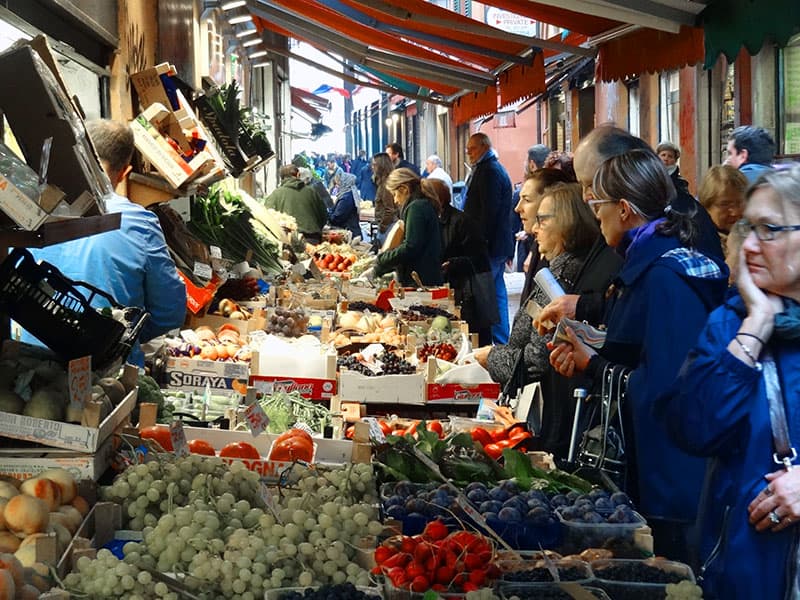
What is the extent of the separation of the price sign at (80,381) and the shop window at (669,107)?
10.4m

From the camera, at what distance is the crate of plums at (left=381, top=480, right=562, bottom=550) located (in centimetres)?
335

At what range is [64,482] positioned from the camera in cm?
303

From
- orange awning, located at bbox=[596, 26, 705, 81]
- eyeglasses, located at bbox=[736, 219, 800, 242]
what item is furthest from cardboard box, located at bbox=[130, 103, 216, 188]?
eyeglasses, located at bbox=[736, 219, 800, 242]

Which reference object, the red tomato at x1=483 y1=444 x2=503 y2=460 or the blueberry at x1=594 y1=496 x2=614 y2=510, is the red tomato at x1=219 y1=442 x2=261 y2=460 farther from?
the blueberry at x1=594 y1=496 x2=614 y2=510

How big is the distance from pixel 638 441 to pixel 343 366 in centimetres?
230

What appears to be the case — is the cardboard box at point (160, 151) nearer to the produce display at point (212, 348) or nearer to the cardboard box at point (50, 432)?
the produce display at point (212, 348)

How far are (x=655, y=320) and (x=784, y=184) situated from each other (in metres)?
0.90

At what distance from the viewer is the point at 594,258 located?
191 inches

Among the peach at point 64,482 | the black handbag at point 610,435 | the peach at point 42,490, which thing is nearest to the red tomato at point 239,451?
the peach at point 64,482

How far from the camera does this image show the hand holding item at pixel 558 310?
465 centimetres

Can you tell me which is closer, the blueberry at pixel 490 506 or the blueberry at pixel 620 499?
the blueberry at pixel 490 506

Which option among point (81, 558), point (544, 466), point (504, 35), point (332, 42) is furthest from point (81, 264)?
point (332, 42)

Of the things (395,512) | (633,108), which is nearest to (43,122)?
(395,512)

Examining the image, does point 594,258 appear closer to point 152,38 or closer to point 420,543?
point 420,543
